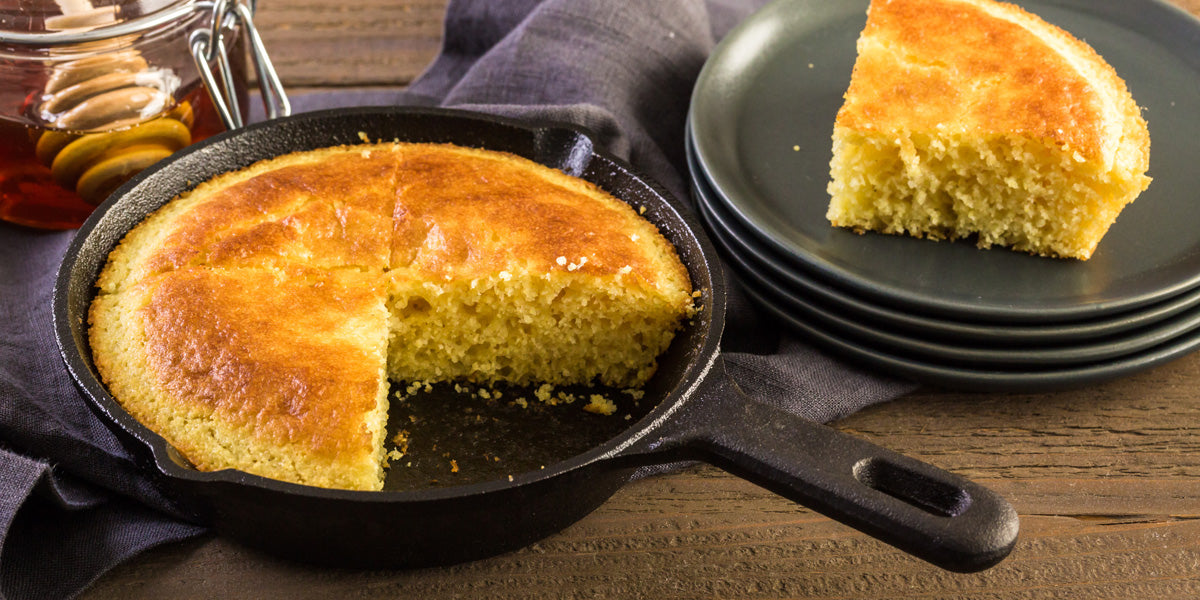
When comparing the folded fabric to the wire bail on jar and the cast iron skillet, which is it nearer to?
the cast iron skillet

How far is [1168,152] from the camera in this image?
354 centimetres

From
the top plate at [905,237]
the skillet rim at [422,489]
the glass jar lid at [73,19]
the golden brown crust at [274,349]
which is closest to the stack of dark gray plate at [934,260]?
the top plate at [905,237]

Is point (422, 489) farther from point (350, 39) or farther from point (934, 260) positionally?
point (350, 39)

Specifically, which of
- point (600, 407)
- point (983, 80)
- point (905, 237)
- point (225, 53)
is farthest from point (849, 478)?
point (225, 53)

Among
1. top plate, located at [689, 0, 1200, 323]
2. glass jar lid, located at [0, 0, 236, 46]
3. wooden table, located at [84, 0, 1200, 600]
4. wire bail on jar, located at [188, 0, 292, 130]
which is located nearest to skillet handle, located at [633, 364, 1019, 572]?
wooden table, located at [84, 0, 1200, 600]

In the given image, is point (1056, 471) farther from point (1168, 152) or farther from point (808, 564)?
point (1168, 152)

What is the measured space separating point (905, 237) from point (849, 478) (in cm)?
136

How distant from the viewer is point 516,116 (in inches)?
145

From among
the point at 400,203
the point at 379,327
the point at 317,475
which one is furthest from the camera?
the point at 400,203

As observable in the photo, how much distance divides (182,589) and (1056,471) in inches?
89.7

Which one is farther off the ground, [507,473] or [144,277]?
[144,277]

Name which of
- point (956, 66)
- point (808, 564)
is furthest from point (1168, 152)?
point (808, 564)

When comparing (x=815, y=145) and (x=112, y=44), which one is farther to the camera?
(x=815, y=145)

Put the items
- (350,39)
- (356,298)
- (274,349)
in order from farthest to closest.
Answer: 1. (350,39)
2. (356,298)
3. (274,349)
